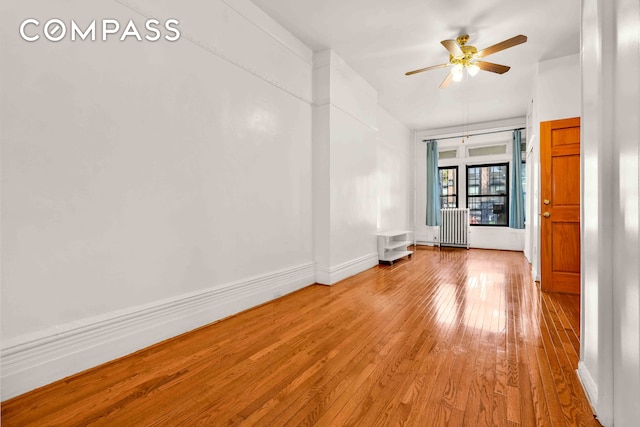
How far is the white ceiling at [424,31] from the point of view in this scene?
3225 mm

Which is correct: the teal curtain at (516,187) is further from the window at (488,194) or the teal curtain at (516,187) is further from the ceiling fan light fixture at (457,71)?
the ceiling fan light fixture at (457,71)

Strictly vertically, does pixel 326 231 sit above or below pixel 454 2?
below

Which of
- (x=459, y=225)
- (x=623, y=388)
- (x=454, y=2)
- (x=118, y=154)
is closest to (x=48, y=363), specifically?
(x=118, y=154)

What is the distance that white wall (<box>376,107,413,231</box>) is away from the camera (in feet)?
22.0

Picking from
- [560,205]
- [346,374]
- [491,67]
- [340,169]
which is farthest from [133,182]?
[560,205]

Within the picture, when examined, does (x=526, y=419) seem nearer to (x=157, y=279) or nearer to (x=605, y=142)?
(x=605, y=142)

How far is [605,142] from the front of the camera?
56.8 inches

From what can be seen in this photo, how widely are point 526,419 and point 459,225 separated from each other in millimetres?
6940

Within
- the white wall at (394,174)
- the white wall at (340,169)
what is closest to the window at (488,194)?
the white wall at (394,174)

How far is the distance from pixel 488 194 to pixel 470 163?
946 millimetres

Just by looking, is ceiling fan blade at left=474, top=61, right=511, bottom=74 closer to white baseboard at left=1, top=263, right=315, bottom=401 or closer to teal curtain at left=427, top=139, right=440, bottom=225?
white baseboard at left=1, top=263, right=315, bottom=401

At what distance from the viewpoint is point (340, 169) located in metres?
4.43

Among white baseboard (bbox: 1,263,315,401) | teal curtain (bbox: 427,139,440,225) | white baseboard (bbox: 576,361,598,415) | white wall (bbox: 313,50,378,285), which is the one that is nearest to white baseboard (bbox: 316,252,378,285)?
white wall (bbox: 313,50,378,285)

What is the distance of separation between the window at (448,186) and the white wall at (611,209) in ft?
22.5
